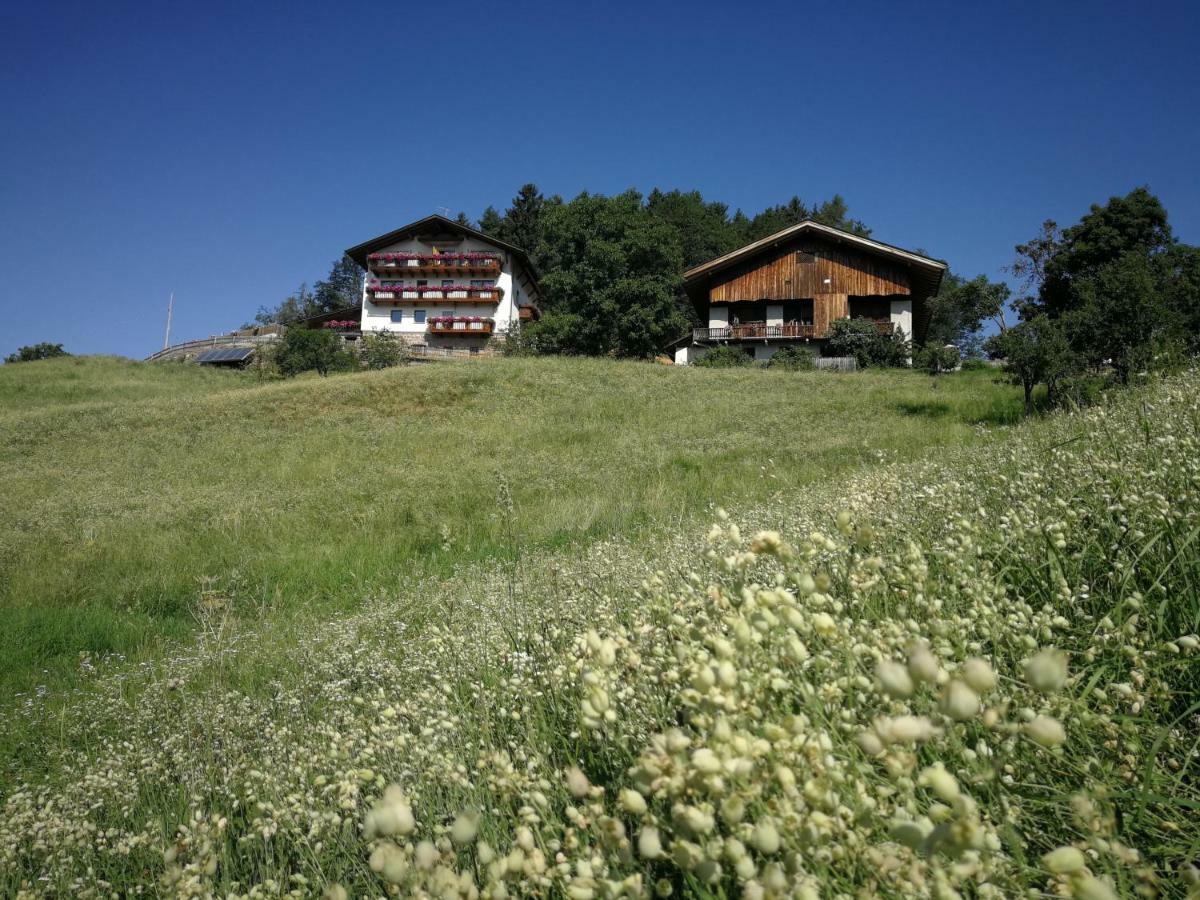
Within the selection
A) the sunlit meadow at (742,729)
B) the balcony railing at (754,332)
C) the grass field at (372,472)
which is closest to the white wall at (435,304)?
the balcony railing at (754,332)

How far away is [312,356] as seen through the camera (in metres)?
41.0

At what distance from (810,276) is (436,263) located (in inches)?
1199

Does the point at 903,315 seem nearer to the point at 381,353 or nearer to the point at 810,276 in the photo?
the point at 810,276

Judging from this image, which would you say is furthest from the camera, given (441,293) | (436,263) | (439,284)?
(439,284)

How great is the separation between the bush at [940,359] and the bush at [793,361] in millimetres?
5738

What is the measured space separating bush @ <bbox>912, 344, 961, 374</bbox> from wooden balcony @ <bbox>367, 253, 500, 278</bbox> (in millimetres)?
34674

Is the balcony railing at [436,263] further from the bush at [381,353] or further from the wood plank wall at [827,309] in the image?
the wood plank wall at [827,309]

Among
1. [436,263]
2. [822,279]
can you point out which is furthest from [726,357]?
[436,263]

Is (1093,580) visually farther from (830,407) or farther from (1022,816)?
(830,407)

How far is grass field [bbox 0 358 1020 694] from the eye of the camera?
8.44m

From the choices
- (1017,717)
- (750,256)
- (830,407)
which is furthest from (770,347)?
(1017,717)

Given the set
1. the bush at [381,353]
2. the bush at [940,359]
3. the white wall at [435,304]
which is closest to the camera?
the bush at [940,359]

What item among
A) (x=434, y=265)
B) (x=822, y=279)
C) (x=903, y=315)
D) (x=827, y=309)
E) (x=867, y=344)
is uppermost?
(x=434, y=265)

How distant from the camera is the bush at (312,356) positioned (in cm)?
4075
